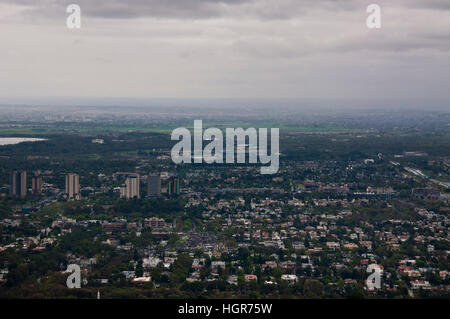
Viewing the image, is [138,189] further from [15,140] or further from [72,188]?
[15,140]

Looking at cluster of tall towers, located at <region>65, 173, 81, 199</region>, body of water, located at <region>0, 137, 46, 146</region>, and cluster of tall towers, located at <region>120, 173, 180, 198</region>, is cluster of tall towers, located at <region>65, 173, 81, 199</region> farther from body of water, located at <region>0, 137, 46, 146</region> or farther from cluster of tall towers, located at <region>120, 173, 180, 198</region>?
body of water, located at <region>0, 137, 46, 146</region>

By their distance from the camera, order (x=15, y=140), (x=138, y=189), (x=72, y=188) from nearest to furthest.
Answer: (x=138, y=189), (x=72, y=188), (x=15, y=140)

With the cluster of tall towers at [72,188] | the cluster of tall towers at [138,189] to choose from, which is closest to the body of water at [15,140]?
the cluster of tall towers at [72,188]

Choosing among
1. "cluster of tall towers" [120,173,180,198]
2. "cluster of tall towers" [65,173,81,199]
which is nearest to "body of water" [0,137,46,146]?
"cluster of tall towers" [65,173,81,199]

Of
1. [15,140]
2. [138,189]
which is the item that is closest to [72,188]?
[138,189]

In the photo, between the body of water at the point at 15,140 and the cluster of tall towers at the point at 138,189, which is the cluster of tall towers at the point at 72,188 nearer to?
the cluster of tall towers at the point at 138,189

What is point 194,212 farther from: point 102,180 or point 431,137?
point 431,137

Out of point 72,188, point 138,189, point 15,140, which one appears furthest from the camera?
point 15,140

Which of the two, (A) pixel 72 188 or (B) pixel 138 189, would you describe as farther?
(A) pixel 72 188

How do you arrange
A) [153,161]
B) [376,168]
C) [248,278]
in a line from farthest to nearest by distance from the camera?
[153,161]
[376,168]
[248,278]

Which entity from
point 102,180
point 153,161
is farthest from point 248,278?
point 153,161
